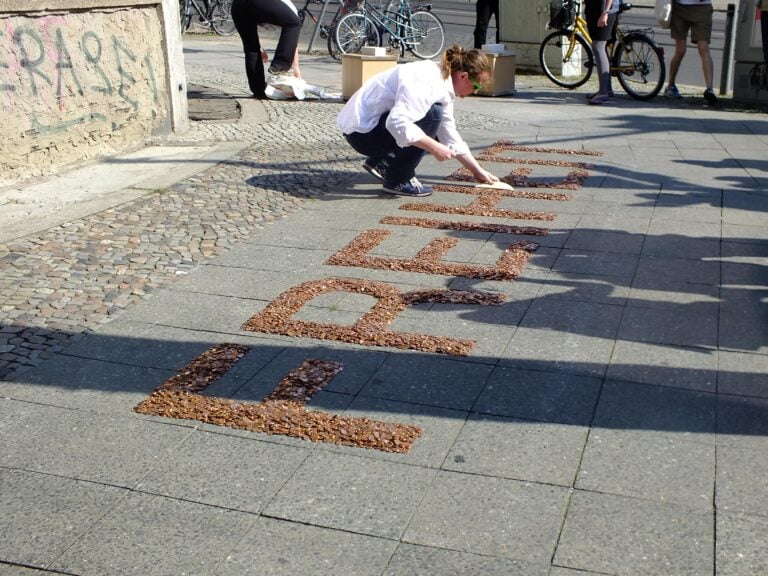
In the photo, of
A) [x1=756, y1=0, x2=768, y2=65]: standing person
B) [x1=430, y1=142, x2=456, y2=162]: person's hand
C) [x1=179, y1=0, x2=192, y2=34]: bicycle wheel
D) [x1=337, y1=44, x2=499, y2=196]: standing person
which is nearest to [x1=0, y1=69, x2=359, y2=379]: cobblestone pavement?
[x1=337, y1=44, x2=499, y2=196]: standing person

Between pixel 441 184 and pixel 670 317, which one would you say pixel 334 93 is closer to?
pixel 441 184

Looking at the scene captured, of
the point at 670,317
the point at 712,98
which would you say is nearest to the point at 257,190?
the point at 670,317

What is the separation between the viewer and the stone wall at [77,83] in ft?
24.2

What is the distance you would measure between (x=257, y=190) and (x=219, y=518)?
465cm

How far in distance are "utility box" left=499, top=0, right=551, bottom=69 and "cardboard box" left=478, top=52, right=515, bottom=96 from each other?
2097 mm

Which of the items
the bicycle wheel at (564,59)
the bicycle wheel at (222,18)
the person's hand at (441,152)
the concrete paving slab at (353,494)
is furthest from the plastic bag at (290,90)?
the bicycle wheel at (222,18)

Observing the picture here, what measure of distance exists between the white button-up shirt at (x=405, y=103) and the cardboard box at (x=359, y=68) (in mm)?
4069

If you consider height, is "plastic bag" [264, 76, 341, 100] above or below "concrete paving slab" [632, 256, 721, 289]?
above

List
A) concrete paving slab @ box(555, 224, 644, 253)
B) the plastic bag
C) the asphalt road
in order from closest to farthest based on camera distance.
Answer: concrete paving slab @ box(555, 224, 644, 253) < the plastic bag < the asphalt road

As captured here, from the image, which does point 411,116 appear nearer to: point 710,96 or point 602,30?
point 602,30

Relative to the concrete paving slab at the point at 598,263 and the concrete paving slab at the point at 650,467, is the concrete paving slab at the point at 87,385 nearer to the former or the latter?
the concrete paving slab at the point at 650,467

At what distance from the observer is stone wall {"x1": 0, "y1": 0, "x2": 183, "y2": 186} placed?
7.39 m

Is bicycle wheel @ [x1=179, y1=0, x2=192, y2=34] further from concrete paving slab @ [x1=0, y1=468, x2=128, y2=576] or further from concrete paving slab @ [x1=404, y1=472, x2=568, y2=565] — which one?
concrete paving slab @ [x1=404, y1=472, x2=568, y2=565]

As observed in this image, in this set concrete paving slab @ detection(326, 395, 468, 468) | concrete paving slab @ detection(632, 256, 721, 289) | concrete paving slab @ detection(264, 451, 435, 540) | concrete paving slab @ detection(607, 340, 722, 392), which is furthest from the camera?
concrete paving slab @ detection(632, 256, 721, 289)
